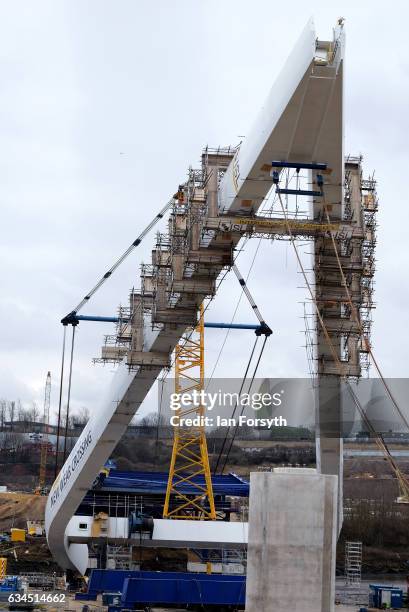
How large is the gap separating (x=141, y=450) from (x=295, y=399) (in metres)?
46.2

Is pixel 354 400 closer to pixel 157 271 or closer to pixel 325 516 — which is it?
pixel 157 271

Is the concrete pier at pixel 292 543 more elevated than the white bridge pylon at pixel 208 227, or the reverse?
the white bridge pylon at pixel 208 227

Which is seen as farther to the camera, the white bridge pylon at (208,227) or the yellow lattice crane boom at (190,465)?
the yellow lattice crane boom at (190,465)

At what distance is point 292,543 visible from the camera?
20.9m

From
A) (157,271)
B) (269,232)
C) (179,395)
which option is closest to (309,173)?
(269,232)

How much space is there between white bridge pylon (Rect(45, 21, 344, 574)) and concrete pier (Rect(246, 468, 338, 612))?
24.6 ft

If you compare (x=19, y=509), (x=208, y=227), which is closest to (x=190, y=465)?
(x=208, y=227)

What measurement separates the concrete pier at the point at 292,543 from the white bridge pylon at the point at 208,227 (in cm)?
748

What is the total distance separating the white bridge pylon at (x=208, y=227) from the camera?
70.2 feet

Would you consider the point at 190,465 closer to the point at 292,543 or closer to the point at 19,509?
the point at 292,543

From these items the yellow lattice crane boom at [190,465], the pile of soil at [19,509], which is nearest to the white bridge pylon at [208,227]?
the yellow lattice crane boom at [190,465]

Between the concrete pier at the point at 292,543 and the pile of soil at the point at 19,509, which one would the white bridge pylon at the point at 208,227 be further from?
the pile of soil at the point at 19,509

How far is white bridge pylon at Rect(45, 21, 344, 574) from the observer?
21.4 m

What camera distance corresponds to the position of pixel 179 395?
48875 millimetres
